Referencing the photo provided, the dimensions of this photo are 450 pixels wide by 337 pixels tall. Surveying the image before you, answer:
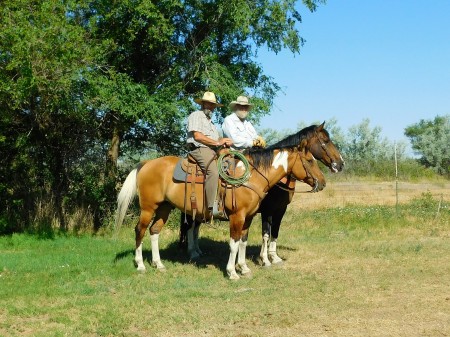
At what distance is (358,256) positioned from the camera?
10.0 m

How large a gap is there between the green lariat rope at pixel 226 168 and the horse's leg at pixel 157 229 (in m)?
1.51

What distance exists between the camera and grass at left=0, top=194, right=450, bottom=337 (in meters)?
6.08

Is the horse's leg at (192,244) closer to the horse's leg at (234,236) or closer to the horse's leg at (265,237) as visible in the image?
the horse's leg at (265,237)

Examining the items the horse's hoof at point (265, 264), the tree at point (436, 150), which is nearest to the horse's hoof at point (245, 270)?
the horse's hoof at point (265, 264)

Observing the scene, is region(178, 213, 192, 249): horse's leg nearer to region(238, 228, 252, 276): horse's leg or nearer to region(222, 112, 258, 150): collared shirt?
region(238, 228, 252, 276): horse's leg

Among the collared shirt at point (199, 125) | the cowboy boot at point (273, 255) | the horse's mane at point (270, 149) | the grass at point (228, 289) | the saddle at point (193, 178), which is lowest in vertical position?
the grass at point (228, 289)

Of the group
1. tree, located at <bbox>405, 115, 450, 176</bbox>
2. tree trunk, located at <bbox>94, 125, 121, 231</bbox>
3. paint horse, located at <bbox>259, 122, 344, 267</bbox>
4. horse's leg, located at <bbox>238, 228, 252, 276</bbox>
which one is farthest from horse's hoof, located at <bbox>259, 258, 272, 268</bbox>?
tree, located at <bbox>405, 115, 450, 176</bbox>

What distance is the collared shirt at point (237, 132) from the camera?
912 cm

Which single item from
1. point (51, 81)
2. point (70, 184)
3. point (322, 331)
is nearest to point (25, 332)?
point (322, 331)

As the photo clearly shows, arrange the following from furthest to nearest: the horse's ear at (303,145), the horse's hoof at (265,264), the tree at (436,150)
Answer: the tree at (436,150), the horse's hoof at (265,264), the horse's ear at (303,145)

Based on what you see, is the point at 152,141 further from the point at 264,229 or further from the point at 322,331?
the point at 322,331

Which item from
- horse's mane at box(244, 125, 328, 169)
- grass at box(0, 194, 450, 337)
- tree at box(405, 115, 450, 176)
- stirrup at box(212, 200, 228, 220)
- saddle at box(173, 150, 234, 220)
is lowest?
grass at box(0, 194, 450, 337)

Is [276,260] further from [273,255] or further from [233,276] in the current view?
[233,276]

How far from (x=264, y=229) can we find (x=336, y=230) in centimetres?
447
